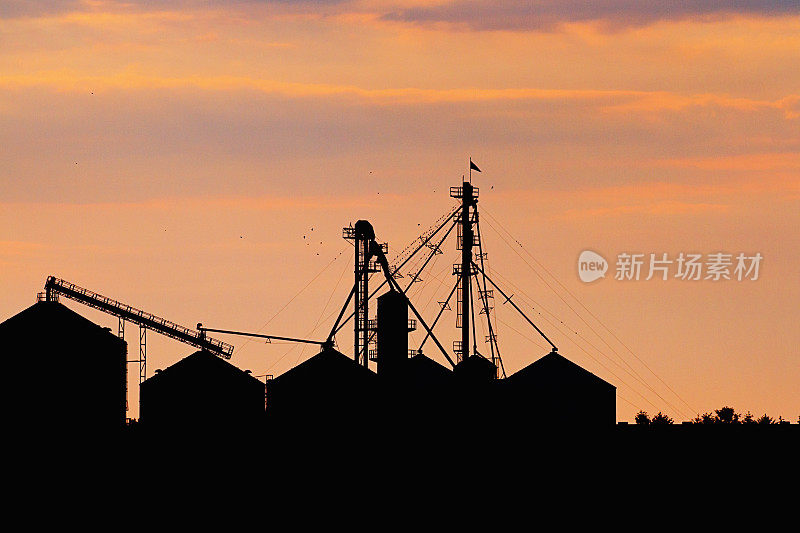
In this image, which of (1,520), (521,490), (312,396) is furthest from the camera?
(312,396)

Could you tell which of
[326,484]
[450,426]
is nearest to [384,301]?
[450,426]

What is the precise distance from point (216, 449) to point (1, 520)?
49.5ft

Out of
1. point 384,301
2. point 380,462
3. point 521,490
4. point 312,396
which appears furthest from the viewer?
point 384,301

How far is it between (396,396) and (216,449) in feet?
28.1

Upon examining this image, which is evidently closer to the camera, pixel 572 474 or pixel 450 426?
pixel 572 474

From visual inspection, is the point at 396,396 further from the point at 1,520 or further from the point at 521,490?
the point at 1,520

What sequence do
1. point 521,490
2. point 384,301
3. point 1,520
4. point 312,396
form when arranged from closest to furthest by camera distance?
1. point 1,520
2. point 521,490
3. point 312,396
4. point 384,301

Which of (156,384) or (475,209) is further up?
(475,209)

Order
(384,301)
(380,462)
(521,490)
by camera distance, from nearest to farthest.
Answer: (521,490) < (380,462) < (384,301)

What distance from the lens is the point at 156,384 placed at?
86375 millimetres

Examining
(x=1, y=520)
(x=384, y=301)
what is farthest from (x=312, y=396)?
(x=1, y=520)

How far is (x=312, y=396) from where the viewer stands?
277ft

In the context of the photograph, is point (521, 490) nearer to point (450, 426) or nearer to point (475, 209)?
point (450, 426)

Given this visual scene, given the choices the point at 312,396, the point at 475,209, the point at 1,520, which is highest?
the point at 475,209
